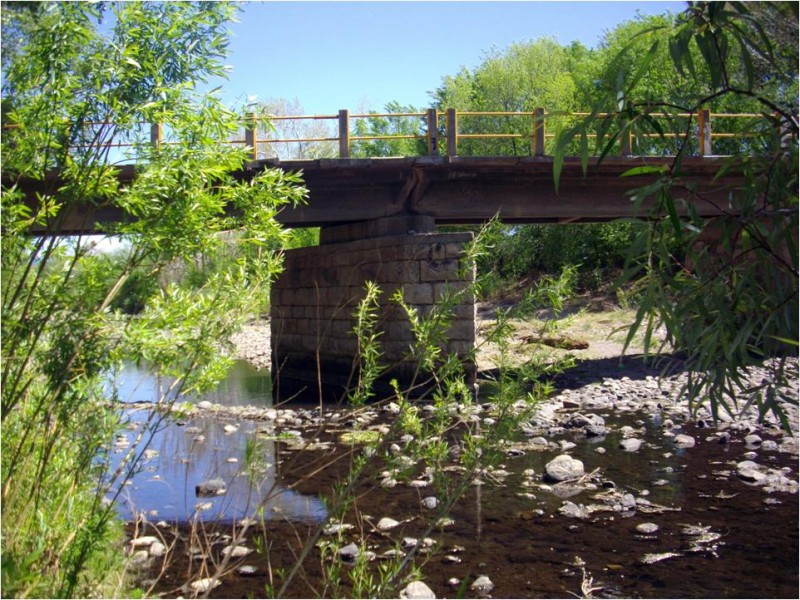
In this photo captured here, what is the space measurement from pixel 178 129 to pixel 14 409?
1.47 meters

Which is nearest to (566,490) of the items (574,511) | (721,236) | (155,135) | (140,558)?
(574,511)

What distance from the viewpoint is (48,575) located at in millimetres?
3467

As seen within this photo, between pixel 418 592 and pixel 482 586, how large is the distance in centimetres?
53

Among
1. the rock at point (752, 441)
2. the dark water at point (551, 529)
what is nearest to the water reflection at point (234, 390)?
the dark water at point (551, 529)

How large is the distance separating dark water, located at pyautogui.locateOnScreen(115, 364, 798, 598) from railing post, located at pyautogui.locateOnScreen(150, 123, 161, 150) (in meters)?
1.53

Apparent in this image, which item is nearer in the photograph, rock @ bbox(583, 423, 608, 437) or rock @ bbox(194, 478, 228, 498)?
rock @ bbox(194, 478, 228, 498)

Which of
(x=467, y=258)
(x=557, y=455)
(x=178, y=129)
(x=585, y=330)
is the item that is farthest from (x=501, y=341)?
(x=585, y=330)

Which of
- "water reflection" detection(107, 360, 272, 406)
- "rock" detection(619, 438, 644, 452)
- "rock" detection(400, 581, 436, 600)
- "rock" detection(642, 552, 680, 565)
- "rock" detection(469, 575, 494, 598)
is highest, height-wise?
"rock" detection(400, 581, 436, 600)

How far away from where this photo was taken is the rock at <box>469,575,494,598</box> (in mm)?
5590

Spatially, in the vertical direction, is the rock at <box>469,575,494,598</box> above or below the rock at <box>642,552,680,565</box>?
above

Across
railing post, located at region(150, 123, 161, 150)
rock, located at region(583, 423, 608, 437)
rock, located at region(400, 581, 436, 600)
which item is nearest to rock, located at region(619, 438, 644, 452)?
rock, located at region(583, 423, 608, 437)

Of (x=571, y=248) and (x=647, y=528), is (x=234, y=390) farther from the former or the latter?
(x=571, y=248)

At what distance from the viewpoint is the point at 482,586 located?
5672 millimetres

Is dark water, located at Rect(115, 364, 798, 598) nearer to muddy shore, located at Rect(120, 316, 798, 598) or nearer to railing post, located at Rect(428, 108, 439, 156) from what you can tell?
muddy shore, located at Rect(120, 316, 798, 598)
